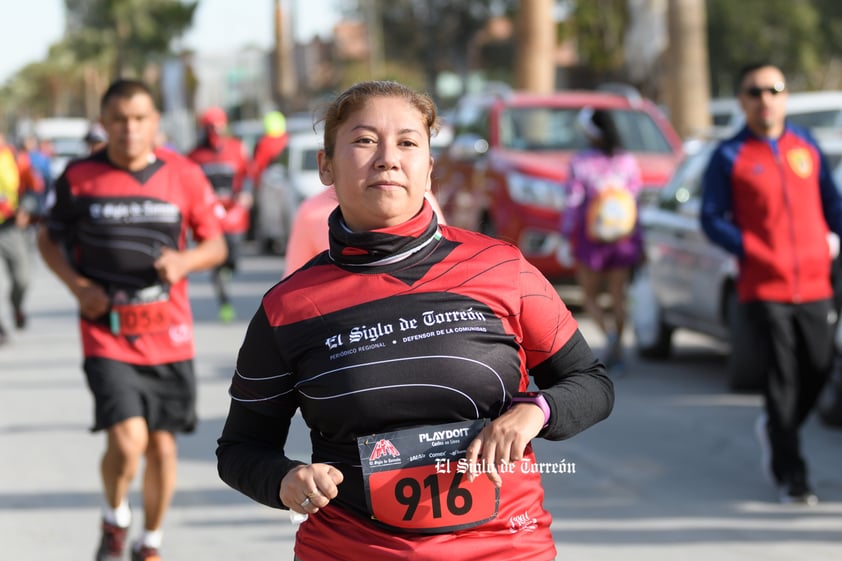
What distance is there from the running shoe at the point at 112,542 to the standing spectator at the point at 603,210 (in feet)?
18.6

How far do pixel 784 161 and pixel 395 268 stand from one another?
479 centimetres

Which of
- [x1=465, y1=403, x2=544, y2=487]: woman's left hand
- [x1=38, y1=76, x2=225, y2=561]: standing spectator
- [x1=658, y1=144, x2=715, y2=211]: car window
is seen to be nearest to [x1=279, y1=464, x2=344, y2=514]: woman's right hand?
[x1=465, y1=403, x2=544, y2=487]: woman's left hand

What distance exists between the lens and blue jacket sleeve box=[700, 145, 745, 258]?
24.7 ft

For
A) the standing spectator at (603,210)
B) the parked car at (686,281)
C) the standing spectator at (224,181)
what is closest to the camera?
the parked car at (686,281)

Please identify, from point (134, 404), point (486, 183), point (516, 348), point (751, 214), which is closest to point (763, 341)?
point (751, 214)

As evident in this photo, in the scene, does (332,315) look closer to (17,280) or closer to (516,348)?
(516,348)

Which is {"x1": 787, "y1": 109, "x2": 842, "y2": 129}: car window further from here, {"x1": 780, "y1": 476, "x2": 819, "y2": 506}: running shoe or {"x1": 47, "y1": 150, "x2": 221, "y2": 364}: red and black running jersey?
{"x1": 47, "y1": 150, "x2": 221, "y2": 364}: red and black running jersey

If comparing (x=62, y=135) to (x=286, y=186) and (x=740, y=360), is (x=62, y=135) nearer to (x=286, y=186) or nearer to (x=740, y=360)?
(x=286, y=186)

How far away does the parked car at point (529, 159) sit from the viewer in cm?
1411

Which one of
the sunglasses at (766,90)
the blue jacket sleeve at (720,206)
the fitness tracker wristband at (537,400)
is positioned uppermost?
the sunglasses at (766,90)

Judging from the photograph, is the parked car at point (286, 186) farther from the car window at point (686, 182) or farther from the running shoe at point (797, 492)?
the running shoe at point (797, 492)

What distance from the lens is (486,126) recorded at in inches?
599

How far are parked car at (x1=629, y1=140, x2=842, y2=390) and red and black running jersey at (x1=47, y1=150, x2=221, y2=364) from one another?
4453 mm

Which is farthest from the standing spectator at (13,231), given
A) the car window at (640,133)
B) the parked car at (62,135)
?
the parked car at (62,135)
